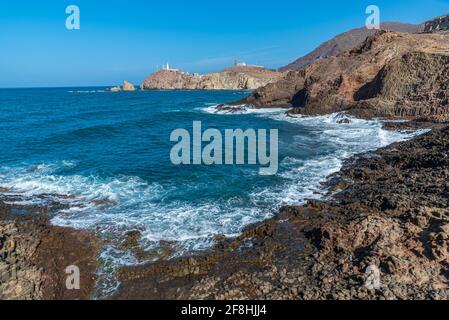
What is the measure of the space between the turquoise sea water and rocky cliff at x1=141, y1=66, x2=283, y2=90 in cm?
10941

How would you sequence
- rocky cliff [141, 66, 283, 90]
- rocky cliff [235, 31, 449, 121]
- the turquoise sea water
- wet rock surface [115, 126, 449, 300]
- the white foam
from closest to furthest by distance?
wet rock surface [115, 126, 449, 300]
the white foam
the turquoise sea water
rocky cliff [235, 31, 449, 121]
rocky cliff [141, 66, 283, 90]

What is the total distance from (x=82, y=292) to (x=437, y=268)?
407 inches

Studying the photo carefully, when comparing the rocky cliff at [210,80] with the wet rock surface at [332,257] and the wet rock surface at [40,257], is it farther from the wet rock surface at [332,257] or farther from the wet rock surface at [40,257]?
the wet rock surface at [40,257]

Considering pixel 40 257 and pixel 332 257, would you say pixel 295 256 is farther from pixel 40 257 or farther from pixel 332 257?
pixel 40 257

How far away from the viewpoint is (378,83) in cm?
3706

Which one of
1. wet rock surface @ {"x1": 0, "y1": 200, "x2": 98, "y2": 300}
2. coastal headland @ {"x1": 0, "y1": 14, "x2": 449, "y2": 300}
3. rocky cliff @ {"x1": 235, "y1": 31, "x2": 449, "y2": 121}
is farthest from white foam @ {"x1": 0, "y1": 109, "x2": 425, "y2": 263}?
rocky cliff @ {"x1": 235, "y1": 31, "x2": 449, "y2": 121}

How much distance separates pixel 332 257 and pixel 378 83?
1292 inches

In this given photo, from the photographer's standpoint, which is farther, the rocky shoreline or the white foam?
the white foam

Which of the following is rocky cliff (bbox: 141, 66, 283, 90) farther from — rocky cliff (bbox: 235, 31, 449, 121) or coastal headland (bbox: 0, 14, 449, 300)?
coastal headland (bbox: 0, 14, 449, 300)

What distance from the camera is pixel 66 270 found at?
10.5m

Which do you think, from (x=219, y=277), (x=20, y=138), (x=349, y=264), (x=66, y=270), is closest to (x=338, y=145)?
(x=349, y=264)

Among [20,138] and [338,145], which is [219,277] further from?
[20,138]

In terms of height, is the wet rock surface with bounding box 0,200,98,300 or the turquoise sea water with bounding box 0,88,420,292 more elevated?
the turquoise sea water with bounding box 0,88,420,292

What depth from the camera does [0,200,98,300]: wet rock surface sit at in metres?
9.49
